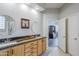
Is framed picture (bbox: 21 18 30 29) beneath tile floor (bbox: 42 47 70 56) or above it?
above

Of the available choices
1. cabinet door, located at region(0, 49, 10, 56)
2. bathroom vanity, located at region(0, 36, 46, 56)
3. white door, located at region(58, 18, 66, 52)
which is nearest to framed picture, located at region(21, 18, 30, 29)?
bathroom vanity, located at region(0, 36, 46, 56)

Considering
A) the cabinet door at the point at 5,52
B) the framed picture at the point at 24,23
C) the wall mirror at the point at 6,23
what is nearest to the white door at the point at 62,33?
the framed picture at the point at 24,23

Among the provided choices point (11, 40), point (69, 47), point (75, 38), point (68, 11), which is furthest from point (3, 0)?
point (69, 47)

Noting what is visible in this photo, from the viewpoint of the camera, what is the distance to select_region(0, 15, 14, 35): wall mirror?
3209 millimetres

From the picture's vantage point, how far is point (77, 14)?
Result: 391 cm

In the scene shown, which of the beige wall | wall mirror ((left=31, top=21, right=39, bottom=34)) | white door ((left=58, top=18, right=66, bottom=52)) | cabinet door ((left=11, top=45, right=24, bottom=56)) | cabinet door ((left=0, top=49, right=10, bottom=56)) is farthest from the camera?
white door ((left=58, top=18, right=66, bottom=52))

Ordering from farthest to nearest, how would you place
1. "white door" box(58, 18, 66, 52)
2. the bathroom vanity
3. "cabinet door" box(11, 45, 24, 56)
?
1. "white door" box(58, 18, 66, 52)
2. "cabinet door" box(11, 45, 24, 56)
3. the bathroom vanity

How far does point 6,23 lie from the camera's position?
10.9 feet

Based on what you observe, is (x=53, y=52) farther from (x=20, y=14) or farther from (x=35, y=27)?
(x=20, y=14)

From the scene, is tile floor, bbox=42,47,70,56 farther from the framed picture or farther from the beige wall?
the framed picture

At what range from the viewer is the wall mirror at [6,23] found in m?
3.21

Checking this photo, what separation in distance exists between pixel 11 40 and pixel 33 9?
978mm

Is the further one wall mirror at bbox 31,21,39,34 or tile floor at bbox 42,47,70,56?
wall mirror at bbox 31,21,39,34

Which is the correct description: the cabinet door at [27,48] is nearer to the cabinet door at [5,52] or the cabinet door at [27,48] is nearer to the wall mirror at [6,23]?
the wall mirror at [6,23]
